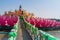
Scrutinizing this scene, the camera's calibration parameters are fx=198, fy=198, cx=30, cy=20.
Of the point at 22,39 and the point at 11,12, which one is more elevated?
the point at 22,39

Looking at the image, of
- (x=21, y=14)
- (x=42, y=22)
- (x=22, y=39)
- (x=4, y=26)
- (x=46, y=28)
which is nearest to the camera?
(x=22, y=39)

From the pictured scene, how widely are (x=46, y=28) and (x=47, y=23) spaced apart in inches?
59.8

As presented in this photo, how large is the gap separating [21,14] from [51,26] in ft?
148

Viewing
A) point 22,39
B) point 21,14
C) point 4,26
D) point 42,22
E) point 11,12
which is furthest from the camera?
point 21,14

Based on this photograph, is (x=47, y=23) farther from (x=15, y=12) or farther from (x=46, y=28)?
(x=15, y=12)

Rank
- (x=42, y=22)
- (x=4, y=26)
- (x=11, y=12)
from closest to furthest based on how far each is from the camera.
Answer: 1. (x=4, y=26)
2. (x=42, y=22)
3. (x=11, y=12)

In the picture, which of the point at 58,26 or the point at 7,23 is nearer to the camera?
the point at 7,23

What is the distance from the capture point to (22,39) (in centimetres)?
1508

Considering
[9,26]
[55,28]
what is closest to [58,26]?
[55,28]

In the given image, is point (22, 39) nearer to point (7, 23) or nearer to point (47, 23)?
point (7, 23)

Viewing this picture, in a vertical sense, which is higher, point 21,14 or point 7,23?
point 7,23

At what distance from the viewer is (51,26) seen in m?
30.7

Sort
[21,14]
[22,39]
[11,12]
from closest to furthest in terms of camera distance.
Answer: [22,39]
[11,12]
[21,14]

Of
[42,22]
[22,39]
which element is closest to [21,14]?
[42,22]
